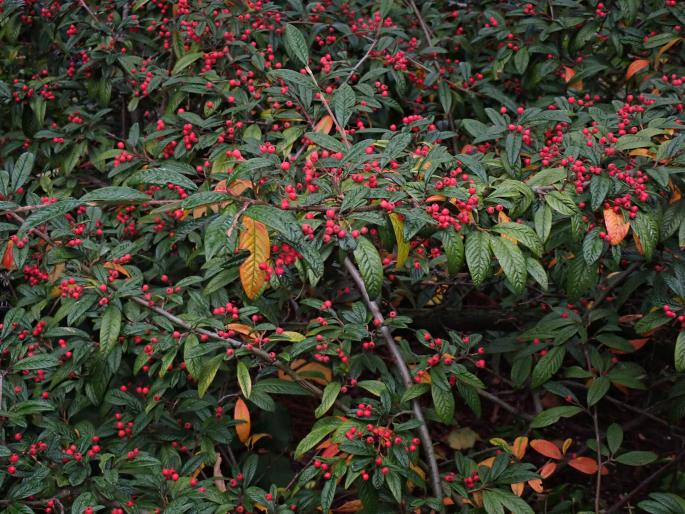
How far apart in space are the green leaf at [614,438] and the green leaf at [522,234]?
42.4 inches

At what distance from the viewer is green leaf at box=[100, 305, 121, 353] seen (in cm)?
226

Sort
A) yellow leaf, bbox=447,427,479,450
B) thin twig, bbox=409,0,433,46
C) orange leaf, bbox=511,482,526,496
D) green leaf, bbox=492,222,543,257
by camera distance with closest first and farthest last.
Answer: green leaf, bbox=492,222,543,257
orange leaf, bbox=511,482,526,496
yellow leaf, bbox=447,427,479,450
thin twig, bbox=409,0,433,46

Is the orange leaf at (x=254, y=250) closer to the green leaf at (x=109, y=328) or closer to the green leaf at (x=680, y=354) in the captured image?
the green leaf at (x=109, y=328)

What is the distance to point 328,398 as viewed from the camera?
2.39 m

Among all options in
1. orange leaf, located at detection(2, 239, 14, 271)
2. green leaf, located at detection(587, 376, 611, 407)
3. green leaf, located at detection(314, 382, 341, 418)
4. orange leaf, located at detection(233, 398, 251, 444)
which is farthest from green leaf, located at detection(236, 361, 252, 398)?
green leaf, located at detection(587, 376, 611, 407)

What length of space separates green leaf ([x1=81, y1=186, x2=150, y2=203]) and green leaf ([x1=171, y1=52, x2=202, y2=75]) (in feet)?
3.97

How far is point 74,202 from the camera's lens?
6.03ft

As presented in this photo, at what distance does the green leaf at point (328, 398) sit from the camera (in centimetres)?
235

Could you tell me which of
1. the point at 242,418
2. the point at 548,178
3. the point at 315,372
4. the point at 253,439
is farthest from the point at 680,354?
the point at 253,439

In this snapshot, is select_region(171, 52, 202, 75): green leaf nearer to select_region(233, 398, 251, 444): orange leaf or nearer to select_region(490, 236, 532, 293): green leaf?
select_region(233, 398, 251, 444): orange leaf

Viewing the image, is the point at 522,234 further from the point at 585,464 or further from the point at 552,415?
the point at 585,464

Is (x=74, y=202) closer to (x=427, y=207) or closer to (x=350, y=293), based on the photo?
(x=427, y=207)

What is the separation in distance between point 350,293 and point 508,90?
1426 mm

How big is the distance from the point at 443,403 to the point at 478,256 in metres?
0.64
